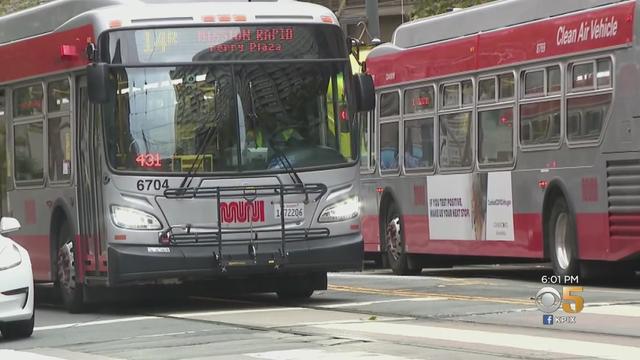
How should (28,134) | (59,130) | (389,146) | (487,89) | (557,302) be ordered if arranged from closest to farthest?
(557,302) < (59,130) < (28,134) < (487,89) < (389,146)

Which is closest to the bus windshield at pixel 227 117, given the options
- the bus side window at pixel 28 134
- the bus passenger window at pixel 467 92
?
the bus side window at pixel 28 134

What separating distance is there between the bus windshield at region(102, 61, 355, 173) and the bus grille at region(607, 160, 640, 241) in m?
3.03

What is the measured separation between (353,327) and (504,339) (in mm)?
1873

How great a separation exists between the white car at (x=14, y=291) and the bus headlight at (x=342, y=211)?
3.43m

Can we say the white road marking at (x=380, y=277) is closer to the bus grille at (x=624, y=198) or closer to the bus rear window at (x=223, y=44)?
the bus grille at (x=624, y=198)

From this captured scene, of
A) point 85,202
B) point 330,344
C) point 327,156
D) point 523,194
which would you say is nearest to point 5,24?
point 85,202

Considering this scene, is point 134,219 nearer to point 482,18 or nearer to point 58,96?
point 58,96

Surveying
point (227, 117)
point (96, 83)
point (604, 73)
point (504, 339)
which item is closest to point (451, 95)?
point (604, 73)

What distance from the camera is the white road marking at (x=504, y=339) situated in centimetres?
1131

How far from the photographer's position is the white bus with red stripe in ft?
53.6

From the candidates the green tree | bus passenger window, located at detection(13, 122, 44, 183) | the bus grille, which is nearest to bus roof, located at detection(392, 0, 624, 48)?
the bus grille

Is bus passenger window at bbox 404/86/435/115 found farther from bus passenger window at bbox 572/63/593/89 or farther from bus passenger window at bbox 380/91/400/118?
bus passenger window at bbox 572/63/593/89

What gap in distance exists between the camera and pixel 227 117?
54.3 feet

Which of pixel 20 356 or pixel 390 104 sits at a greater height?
pixel 390 104
